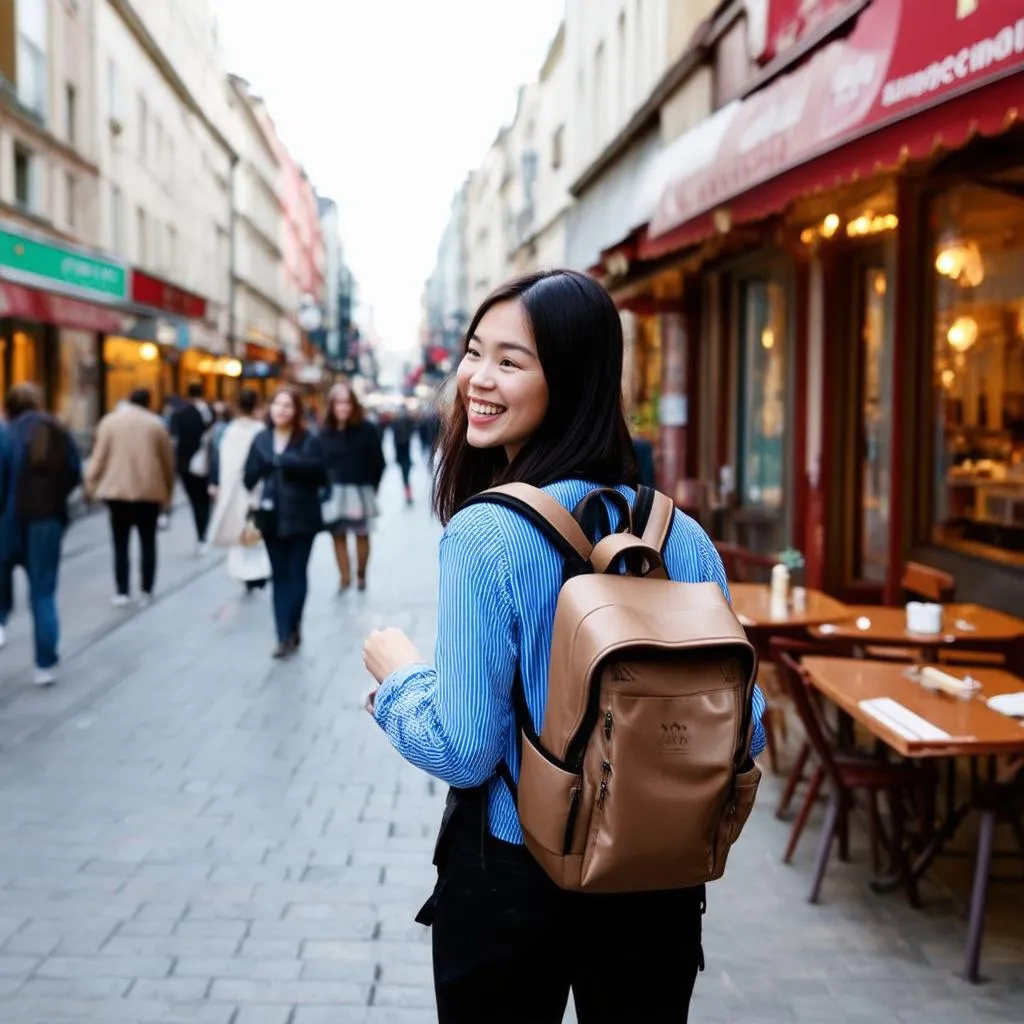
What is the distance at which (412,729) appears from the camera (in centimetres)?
203

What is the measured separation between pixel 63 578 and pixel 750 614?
29.6ft

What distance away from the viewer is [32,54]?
886 inches

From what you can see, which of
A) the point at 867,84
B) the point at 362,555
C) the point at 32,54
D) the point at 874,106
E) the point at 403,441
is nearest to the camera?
the point at 874,106

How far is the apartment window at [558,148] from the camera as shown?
30.6 m

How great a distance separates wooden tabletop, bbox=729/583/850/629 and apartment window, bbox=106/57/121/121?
82.2 feet

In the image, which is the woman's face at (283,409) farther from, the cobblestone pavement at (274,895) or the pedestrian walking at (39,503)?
the cobblestone pavement at (274,895)

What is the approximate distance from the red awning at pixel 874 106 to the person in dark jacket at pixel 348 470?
479cm

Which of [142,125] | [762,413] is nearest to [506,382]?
[762,413]

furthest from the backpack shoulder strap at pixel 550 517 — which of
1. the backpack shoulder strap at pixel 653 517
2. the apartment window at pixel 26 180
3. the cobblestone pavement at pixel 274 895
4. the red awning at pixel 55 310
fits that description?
the apartment window at pixel 26 180

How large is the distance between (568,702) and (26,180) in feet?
77.9

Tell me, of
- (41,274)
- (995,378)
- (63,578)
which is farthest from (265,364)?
(995,378)

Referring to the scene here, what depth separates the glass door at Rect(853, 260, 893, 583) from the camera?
32.5 ft

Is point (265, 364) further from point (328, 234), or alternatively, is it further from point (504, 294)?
point (328, 234)

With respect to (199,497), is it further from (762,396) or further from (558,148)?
(558,148)
